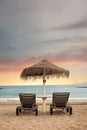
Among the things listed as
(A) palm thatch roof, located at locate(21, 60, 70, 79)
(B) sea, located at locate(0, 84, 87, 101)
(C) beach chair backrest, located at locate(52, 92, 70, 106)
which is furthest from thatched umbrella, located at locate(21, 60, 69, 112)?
(B) sea, located at locate(0, 84, 87, 101)

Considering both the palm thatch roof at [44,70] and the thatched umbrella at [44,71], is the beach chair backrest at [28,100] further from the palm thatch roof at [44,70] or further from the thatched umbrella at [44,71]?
the palm thatch roof at [44,70]

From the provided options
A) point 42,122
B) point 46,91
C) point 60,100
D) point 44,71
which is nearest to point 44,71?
point 44,71

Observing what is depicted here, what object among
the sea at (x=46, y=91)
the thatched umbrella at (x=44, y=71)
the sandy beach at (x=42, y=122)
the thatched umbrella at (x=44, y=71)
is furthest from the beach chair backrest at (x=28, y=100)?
the sea at (x=46, y=91)

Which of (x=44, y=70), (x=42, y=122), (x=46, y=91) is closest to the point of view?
(x=42, y=122)

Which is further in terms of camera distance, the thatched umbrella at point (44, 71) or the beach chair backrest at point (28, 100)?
the thatched umbrella at point (44, 71)

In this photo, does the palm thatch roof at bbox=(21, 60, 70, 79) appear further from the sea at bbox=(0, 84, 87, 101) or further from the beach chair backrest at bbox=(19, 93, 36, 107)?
the sea at bbox=(0, 84, 87, 101)

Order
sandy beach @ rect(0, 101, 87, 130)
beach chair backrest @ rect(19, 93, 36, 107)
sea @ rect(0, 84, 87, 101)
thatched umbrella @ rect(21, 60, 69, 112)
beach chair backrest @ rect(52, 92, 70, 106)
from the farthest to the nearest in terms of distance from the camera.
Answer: sea @ rect(0, 84, 87, 101), thatched umbrella @ rect(21, 60, 69, 112), beach chair backrest @ rect(52, 92, 70, 106), beach chair backrest @ rect(19, 93, 36, 107), sandy beach @ rect(0, 101, 87, 130)

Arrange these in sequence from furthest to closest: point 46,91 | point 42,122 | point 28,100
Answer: point 46,91, point 28,100, point 42,122

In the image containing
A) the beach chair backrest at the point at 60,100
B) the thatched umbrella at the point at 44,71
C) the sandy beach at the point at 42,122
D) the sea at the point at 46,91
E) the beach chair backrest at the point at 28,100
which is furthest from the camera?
the sea at the point at 46,91

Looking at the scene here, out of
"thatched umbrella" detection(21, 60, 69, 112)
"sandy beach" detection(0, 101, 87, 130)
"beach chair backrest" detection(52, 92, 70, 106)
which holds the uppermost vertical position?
"thatched umbrella" detection(21, 60, 69, 112)

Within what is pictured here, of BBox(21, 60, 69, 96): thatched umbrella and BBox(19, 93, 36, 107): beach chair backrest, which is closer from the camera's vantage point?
BBox(19, 93, 36, 107): beach chair backrest

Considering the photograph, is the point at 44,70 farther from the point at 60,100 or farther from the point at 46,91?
the point at 46,91

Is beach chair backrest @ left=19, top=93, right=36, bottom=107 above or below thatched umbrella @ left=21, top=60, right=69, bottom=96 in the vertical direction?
below

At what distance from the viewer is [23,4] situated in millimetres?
21000
